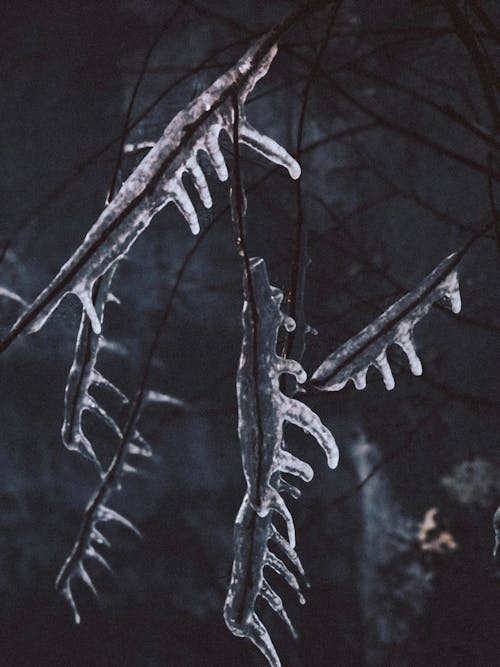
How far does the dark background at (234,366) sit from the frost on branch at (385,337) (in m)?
1.16

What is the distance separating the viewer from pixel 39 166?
2.24m

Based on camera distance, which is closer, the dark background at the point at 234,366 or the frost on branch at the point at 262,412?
the frost on branch at the point at 262,412

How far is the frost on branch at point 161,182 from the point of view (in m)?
0.36

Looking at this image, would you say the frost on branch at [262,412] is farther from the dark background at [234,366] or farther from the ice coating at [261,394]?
the dark background at [234,366]

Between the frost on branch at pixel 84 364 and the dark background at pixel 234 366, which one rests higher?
the dark background at pixel 234 366

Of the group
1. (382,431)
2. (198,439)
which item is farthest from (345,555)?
(198,439)

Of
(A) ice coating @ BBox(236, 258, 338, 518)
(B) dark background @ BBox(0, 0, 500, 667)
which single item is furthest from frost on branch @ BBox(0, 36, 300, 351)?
(B) dark background @ BBox(0, 0, 500, 667)

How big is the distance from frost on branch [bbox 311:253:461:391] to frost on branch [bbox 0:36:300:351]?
127mm

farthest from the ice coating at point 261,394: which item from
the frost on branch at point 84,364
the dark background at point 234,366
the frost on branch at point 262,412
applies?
the dark background at point 234,366

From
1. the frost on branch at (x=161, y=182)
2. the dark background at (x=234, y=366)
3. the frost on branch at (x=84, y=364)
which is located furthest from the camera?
the dark background at (x=234, y=366)

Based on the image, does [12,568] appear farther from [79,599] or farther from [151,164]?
[151,164]

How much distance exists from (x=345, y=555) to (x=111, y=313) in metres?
1.28

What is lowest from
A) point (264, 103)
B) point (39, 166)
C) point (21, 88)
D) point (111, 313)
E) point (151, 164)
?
point (151, 164)

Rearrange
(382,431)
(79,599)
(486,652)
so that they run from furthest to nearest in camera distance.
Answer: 1. (79,599)
2. (382,431)
3. (486,652)
